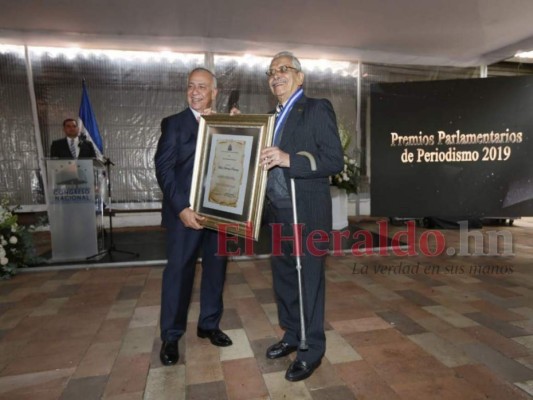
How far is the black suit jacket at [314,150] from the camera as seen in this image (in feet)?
6.53

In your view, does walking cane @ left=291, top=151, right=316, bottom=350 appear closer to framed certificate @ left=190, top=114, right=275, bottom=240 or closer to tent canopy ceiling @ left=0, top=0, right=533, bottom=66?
framed certificate @ left=190, top=114, right=275, bottom=240

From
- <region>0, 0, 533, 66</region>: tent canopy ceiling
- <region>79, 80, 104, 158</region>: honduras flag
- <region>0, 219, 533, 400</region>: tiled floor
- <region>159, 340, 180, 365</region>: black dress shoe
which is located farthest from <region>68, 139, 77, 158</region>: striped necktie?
<region>159, 340, 180, 365</region>: black dress shoe

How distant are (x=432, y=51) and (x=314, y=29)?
8.33ft

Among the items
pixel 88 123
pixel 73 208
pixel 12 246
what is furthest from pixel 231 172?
pixel 88 123

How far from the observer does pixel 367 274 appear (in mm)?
4102

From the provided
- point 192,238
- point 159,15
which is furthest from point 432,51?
point 192,238

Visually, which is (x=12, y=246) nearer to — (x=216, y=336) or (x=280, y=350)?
(x=216, y=336)

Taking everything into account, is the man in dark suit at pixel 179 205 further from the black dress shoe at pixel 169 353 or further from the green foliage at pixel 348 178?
the green foliage at pixel 348 178

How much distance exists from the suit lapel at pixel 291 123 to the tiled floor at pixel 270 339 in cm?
135

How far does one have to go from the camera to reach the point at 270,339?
265 centimetres

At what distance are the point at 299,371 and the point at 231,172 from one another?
1178 mm

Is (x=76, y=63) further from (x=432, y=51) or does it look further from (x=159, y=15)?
(x=432, y=51)

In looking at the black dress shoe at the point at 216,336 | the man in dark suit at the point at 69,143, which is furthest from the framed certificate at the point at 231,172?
the man in dark suit at the point at 69,143

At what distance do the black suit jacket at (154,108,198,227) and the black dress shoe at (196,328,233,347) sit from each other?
84 cm
